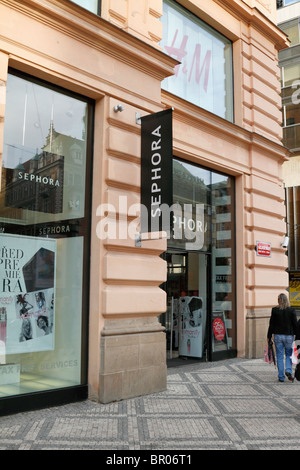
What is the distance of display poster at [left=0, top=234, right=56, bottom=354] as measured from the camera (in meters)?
5.90

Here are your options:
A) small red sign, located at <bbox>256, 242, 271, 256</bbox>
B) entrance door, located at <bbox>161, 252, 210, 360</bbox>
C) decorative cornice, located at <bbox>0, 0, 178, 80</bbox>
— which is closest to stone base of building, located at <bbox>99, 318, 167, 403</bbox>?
entrance door, located at <bbox>161, 252, 210, 360</bbox>

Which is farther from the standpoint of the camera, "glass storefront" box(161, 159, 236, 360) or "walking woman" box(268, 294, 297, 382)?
"glass storefront" box(161, 159, 236, 360)

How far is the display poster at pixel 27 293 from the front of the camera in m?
5.90

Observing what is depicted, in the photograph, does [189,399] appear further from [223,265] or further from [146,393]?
[223,265]

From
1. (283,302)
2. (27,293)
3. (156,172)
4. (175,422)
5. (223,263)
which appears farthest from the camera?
(223,263)

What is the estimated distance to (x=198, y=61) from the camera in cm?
1032

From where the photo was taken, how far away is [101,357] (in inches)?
253

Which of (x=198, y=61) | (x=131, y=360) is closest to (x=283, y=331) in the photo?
(x=131, y=360)

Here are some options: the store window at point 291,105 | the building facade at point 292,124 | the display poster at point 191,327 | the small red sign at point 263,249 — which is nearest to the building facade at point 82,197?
the display poster at point 191,327

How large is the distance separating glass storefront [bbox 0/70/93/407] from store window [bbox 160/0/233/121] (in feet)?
10.9

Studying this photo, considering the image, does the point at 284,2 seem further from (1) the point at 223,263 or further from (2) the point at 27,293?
(2) the point at 27,293

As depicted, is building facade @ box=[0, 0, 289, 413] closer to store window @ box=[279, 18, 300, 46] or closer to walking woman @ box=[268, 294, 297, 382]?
walking woman @ box=[268, 294, 297, 382]

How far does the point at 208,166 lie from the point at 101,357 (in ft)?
18.1

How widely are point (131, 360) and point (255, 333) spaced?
474 cm
